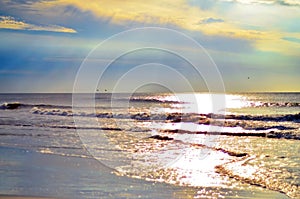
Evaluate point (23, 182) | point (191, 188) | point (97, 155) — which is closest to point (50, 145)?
point (97, 155)

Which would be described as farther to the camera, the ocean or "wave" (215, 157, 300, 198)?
"wave" (215, 157, 300, 198)

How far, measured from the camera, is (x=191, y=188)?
827 centimetres

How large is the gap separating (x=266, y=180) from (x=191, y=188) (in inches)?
68.9

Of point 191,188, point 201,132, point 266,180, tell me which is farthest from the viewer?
point 201,132

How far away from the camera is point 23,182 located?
855 centimetres

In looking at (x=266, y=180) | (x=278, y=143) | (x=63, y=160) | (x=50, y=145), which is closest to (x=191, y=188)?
(x=266, y=180)

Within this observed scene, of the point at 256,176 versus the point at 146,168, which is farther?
the point at 146,168

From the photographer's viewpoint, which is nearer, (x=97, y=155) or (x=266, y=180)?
(x=266, y=180)

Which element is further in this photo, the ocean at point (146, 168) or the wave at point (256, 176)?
the wave at point (256, 176)

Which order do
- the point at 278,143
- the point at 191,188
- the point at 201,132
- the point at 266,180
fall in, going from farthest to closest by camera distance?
the point at 201,132, the point at 278,143, the point at 266,180, the point at 191,188

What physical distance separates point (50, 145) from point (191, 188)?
7.14m

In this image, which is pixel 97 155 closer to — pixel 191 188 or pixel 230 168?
pixel 230 168

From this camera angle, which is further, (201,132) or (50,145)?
(201,132)

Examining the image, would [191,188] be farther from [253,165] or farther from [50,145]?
[50,145]
